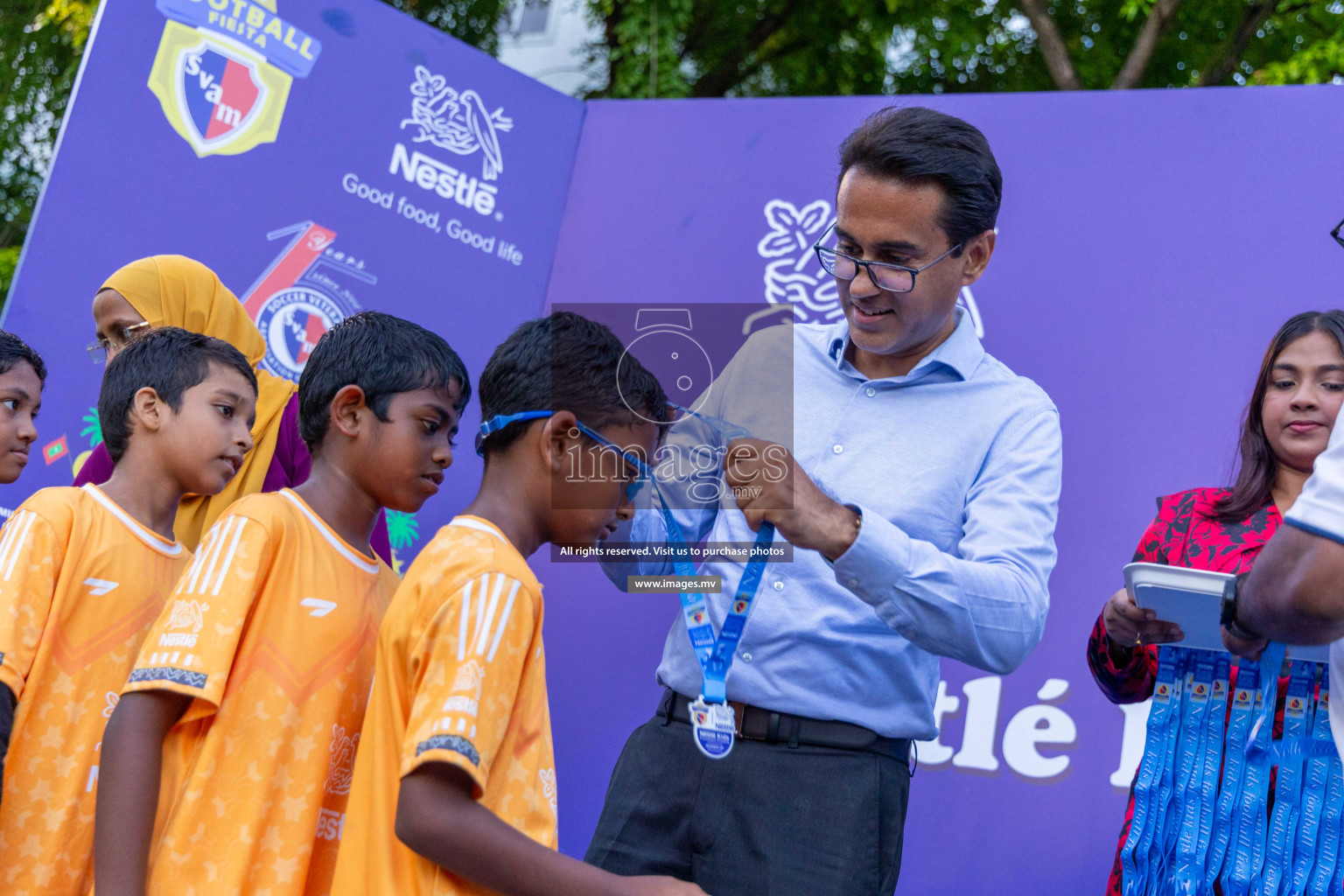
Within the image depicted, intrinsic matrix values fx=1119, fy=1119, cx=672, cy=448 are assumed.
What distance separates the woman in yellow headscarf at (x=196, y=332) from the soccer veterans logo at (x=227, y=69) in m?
1.02

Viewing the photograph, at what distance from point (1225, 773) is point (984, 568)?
0.76 m

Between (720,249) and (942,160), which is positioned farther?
(720,249)

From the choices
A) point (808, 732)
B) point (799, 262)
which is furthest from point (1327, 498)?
point (799, 262)

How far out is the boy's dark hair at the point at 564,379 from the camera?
Answer: 146cm

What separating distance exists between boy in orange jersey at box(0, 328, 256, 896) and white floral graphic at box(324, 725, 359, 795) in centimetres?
47

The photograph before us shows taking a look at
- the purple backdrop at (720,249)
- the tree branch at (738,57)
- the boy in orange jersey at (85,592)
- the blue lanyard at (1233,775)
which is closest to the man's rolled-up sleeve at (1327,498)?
the blue lanyard at (1233,775)

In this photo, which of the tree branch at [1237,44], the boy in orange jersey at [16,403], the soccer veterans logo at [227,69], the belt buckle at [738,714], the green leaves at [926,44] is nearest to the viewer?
the belt buckle at [738,714]

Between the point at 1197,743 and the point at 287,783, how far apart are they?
145cm

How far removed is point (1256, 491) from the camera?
2.05 meters

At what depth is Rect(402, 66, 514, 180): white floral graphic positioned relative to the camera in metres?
3.94

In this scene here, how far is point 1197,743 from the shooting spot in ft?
6.17

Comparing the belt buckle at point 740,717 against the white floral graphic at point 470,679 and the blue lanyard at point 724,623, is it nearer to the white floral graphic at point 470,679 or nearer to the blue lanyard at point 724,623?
the blue lanyard at point 724,623

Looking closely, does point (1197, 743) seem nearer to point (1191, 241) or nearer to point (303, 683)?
point (303, 683)

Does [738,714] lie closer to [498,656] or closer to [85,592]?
[498,656]
